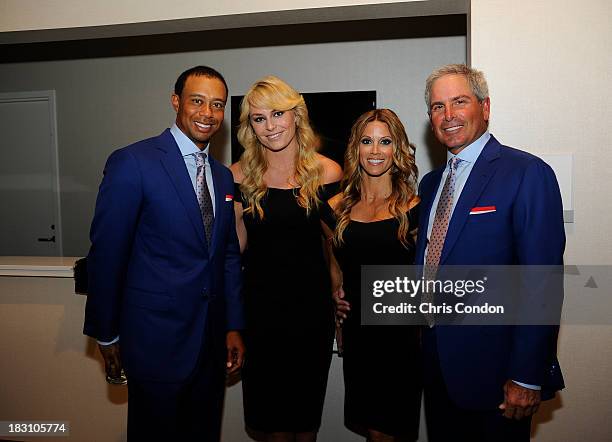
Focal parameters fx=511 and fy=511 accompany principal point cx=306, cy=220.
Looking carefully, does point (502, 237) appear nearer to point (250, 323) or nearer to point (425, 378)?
point (425, 378)

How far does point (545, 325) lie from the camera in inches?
66.4

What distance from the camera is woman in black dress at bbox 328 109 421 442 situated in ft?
7.51

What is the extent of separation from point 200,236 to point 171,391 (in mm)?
628

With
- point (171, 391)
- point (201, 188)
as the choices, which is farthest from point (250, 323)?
point (201, 188)

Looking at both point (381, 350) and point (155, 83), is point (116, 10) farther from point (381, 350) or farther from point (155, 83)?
point (155, 83)

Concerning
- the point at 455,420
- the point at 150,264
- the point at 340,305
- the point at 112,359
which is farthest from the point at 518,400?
the point at 112,359

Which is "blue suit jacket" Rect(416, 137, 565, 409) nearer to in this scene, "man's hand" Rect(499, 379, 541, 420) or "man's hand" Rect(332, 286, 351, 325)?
"man's hand" Rect(499, 379, 541, 420)

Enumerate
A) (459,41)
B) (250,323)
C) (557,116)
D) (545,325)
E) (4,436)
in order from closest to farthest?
(545,325) < (557,116) < (250,323) < (4,436) < (459,41)

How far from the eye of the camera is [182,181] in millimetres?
1989

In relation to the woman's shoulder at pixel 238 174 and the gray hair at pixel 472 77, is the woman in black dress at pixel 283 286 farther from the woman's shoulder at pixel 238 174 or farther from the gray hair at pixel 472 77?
the gray hair at pixel 472 77

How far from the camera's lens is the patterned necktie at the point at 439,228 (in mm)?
1906

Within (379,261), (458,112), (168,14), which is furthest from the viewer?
(168,14)

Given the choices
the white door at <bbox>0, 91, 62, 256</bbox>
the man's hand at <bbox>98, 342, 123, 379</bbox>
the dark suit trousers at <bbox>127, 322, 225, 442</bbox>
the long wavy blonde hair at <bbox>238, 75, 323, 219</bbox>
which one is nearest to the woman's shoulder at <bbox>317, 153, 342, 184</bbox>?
the long wavy blonde hair at <bbox>238, 75, 323, 219</bbox>

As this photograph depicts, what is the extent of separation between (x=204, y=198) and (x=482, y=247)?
3.55ft
